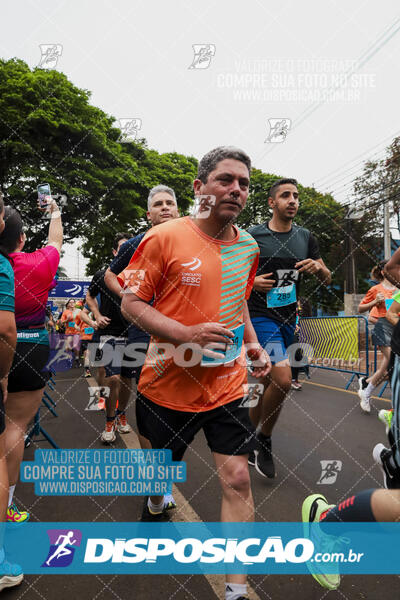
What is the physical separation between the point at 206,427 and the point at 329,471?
6.35ft

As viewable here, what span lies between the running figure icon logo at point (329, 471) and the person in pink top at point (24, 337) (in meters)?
2.23

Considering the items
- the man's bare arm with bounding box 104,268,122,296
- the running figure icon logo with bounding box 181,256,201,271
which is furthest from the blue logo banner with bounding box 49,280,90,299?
the running figure icon logo with bounding box 181,256,201,271

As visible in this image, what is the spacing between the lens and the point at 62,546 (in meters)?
2.35

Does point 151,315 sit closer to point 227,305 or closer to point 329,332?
point 227,305

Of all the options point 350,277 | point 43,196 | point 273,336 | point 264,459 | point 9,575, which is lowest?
point 9,575

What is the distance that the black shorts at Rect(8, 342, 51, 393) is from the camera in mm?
2502

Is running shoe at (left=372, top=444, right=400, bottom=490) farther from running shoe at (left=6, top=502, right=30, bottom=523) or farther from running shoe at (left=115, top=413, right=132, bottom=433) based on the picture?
running shoe at (left=115, top=413, right=132, bottom=433)

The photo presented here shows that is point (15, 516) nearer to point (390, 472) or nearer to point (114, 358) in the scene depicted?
point (114, 358)

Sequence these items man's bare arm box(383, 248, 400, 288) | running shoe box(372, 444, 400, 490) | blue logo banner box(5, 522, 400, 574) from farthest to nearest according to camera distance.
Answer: blue logo banner box(5, 522, 400, 574)
man's bare arm box(383, 248, 400, 288)
running shoe box(372, 444, 400, 490)

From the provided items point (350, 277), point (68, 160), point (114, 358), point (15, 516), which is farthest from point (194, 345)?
point (350, 277)

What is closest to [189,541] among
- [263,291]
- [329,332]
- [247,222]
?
[263,291]

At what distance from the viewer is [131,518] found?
2.68 meters

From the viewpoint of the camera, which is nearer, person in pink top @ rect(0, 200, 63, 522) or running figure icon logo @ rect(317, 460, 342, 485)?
person in pink top @ rect(0, 200, 63, 522)

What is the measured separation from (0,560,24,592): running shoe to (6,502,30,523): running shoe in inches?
25.0
